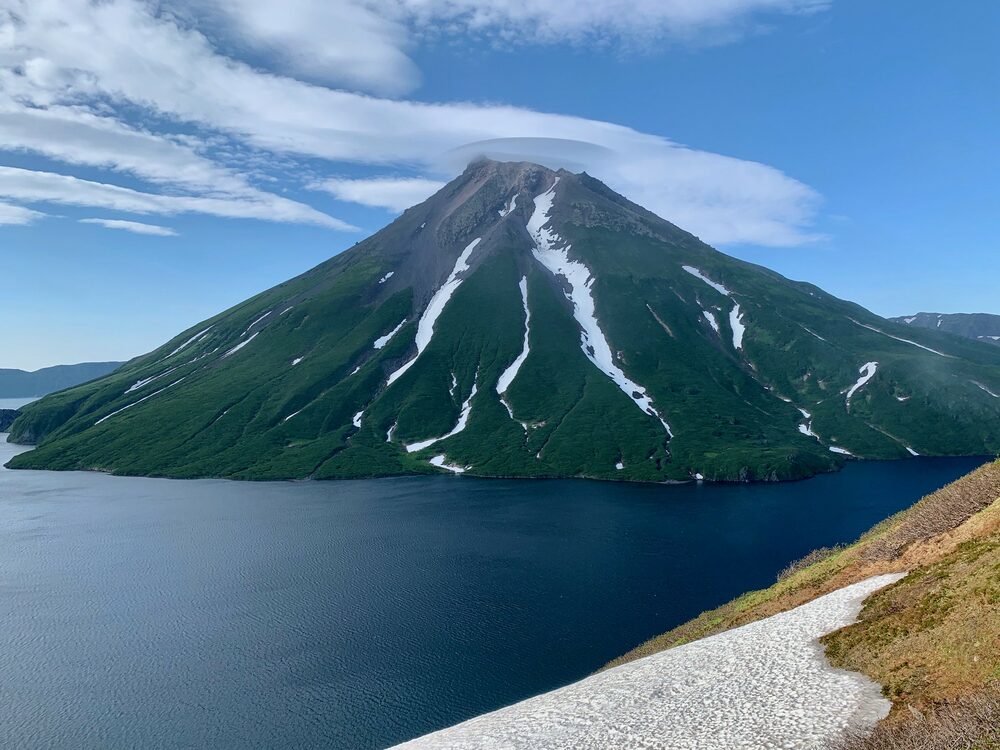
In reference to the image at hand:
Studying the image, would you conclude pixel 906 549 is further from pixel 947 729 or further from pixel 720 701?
pixel 947 729

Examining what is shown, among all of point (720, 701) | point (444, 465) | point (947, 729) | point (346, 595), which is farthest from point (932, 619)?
point (444, 465)

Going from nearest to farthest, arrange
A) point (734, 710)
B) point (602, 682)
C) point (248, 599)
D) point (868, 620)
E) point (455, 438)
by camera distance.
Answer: point (734, 710) → point (868, 620) → point (602, 682) → point (248, 599) → point (455, 438)

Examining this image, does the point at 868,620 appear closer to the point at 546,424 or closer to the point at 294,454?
the point at 546,424

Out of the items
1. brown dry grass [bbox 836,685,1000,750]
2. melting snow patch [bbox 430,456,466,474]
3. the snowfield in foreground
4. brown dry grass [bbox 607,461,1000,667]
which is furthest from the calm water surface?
brown dry grass [bbox 836,685,1000,750]

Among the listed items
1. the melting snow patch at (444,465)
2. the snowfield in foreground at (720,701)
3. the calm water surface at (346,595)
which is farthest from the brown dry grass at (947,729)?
the melting snow patch at (444,465)

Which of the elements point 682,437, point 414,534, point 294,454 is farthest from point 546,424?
point 414,534

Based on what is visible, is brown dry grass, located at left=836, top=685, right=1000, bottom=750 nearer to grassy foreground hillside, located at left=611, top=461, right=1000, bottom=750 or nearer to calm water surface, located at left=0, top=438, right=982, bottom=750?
grassy foreground hillside, located at left=611, top=461, right=1000, bottom=750

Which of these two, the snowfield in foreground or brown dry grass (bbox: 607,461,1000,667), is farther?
brown dry grass (bbox: 607,461,1000,667)
